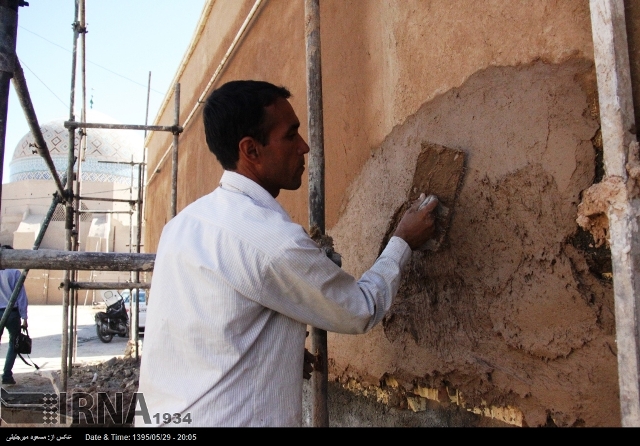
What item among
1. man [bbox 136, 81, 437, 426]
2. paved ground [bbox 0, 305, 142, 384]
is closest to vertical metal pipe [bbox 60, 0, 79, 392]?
Answer: paved ground [bbox 0, 305, 142, 384]

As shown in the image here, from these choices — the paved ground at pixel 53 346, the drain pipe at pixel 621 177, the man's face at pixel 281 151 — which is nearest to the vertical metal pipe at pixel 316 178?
the man's face at pixel 281 151

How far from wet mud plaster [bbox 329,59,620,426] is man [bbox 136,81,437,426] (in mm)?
320

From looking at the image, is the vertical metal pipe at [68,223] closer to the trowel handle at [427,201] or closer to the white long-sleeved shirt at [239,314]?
the white long-sleeved shirt at [239,314]

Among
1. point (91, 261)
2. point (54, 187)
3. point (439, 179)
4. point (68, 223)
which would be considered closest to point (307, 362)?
point (439, 179)

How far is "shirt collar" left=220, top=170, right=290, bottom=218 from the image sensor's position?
148cm

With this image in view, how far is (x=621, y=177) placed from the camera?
3.76 feet

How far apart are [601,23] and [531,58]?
27 cm

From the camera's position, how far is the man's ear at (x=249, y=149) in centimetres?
152

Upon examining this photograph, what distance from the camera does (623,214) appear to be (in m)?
1.14

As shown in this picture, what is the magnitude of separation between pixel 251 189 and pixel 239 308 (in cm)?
35

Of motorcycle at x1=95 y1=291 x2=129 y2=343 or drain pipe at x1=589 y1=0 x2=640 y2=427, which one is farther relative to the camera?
motorcycle at x1=95 y1=291 x2=129 y2=343

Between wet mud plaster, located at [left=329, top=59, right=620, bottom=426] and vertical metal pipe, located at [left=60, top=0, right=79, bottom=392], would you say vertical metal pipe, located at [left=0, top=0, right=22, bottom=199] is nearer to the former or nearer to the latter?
wet mud plaster, located at [left=329, top=59, right=620, bottom=426]

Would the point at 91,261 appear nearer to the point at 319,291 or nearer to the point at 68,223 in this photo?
the point at 319,291

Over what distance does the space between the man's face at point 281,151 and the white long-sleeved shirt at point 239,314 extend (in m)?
0.17
